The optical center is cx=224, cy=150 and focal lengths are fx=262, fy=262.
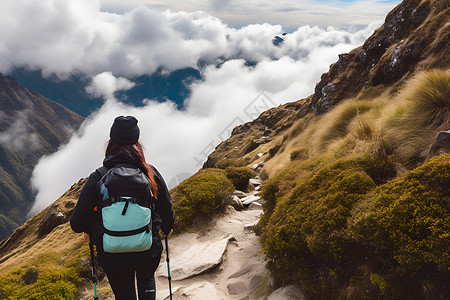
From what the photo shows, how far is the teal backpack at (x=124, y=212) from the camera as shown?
305 cm

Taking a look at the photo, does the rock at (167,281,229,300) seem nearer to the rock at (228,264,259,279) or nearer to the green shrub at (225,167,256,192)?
the rock at (228,264,259,279)

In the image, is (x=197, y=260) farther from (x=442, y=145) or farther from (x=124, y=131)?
(x=442, y=145)

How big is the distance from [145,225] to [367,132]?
652cm

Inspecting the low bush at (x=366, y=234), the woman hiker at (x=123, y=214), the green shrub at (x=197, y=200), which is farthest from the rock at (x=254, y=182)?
the woman hiker at (x=123, y=214)

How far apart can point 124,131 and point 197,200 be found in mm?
7130

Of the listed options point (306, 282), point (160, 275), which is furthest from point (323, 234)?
point (160, 275)

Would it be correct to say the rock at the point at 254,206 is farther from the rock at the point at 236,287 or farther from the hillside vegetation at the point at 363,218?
the rock at the point at 236,287

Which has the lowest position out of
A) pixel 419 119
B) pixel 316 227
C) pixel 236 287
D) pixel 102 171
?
pixel 236 287

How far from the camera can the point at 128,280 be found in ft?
11.0

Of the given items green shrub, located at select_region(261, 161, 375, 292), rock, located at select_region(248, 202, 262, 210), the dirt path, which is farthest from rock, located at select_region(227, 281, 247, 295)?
rock, located at select_region(248, 202, 262, 210)

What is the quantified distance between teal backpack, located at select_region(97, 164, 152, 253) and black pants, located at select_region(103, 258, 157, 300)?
331 millimetres

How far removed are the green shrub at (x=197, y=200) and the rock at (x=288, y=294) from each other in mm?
5625

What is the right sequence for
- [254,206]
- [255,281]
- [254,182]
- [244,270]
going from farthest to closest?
[254,182]
[254,206]
[244,270]
[255,281]

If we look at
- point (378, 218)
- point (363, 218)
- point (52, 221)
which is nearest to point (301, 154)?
point (363, 218)
